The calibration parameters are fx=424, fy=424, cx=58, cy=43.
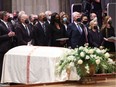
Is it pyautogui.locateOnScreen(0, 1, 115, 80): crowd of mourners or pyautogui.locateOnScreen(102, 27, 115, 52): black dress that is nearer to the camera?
pyautogui.locateOnScreen(0, 1, 115, 80): crowd of mourners

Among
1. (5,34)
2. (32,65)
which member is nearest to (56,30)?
(5,34)

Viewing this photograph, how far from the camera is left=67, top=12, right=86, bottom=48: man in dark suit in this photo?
32.4 feet

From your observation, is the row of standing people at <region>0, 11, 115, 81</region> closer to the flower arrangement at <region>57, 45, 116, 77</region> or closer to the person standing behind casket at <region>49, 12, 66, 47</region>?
the person standing behind casket at <region>49, 12, 66, 47</region>

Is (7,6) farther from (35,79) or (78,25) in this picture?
(35,79)

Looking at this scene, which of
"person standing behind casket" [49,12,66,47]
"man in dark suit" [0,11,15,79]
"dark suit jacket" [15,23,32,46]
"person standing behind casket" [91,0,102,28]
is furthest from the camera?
"person standing behind casket" [91,0,102,28]

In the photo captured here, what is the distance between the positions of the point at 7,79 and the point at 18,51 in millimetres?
641

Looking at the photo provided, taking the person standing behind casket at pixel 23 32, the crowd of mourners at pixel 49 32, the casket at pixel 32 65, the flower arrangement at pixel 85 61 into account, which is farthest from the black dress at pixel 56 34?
the flower arrangement at pixel 85 61

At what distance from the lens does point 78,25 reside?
32.5ft

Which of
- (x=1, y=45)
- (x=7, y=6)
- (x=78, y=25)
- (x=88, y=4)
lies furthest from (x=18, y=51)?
(x=7, y=6)

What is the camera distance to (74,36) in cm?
991

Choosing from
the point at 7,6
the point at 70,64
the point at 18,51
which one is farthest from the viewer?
the point at 7,6

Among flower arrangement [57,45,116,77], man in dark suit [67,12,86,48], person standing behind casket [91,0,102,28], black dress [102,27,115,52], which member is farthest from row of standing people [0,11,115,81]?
flower arrangement [57,45,116,77]

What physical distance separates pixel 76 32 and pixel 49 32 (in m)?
0.74

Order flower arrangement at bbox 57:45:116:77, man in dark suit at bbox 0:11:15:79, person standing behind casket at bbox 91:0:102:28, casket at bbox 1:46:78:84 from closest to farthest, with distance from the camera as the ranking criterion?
flower arrangement at bbox 57:45:116:77, casket at bbox 1:46:78:84, man in dark suit at bbox 0:11:15:79, person standing behind casket at bbox 91:0:102:28
